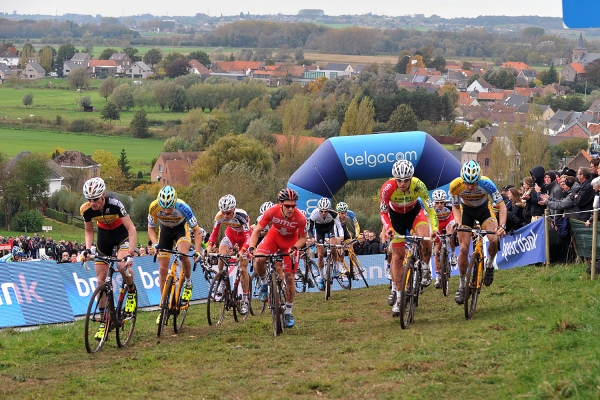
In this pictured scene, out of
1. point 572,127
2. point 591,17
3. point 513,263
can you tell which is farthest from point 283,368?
point 572,127

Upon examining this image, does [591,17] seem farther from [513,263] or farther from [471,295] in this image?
[513,263]

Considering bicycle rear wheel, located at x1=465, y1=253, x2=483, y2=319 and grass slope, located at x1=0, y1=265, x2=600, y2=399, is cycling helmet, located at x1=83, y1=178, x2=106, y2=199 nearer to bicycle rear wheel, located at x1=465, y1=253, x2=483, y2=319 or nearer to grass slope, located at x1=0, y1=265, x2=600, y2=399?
grass slope, located at x1=0, y1=265, x2=600, y2=399

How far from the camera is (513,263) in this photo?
64.4 ft

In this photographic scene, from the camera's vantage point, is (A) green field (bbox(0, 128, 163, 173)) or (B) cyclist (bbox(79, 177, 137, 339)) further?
(A) green field (bbox(0, 128, 163, 173))

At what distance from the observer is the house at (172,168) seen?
98438 mm

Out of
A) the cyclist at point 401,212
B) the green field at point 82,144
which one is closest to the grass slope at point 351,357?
the cyclist at point 401,212

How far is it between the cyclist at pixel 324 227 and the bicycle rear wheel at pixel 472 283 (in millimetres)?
5267

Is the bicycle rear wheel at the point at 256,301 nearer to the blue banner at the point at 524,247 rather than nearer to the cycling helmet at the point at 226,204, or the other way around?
the cycling helmet at the point at 226,204

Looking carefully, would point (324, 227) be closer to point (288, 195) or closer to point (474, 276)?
point (288, 195)

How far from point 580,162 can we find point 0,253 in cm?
5436

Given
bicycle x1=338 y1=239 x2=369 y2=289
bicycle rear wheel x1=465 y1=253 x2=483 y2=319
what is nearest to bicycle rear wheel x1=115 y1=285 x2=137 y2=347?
bicycle rear wheel x1=465 y1=253 x2=483 y2=319

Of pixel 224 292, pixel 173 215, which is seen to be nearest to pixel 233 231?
pixel 224 292

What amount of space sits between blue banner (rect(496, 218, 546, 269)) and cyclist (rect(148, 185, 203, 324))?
793cm

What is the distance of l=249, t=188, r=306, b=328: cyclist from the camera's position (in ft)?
41.0
